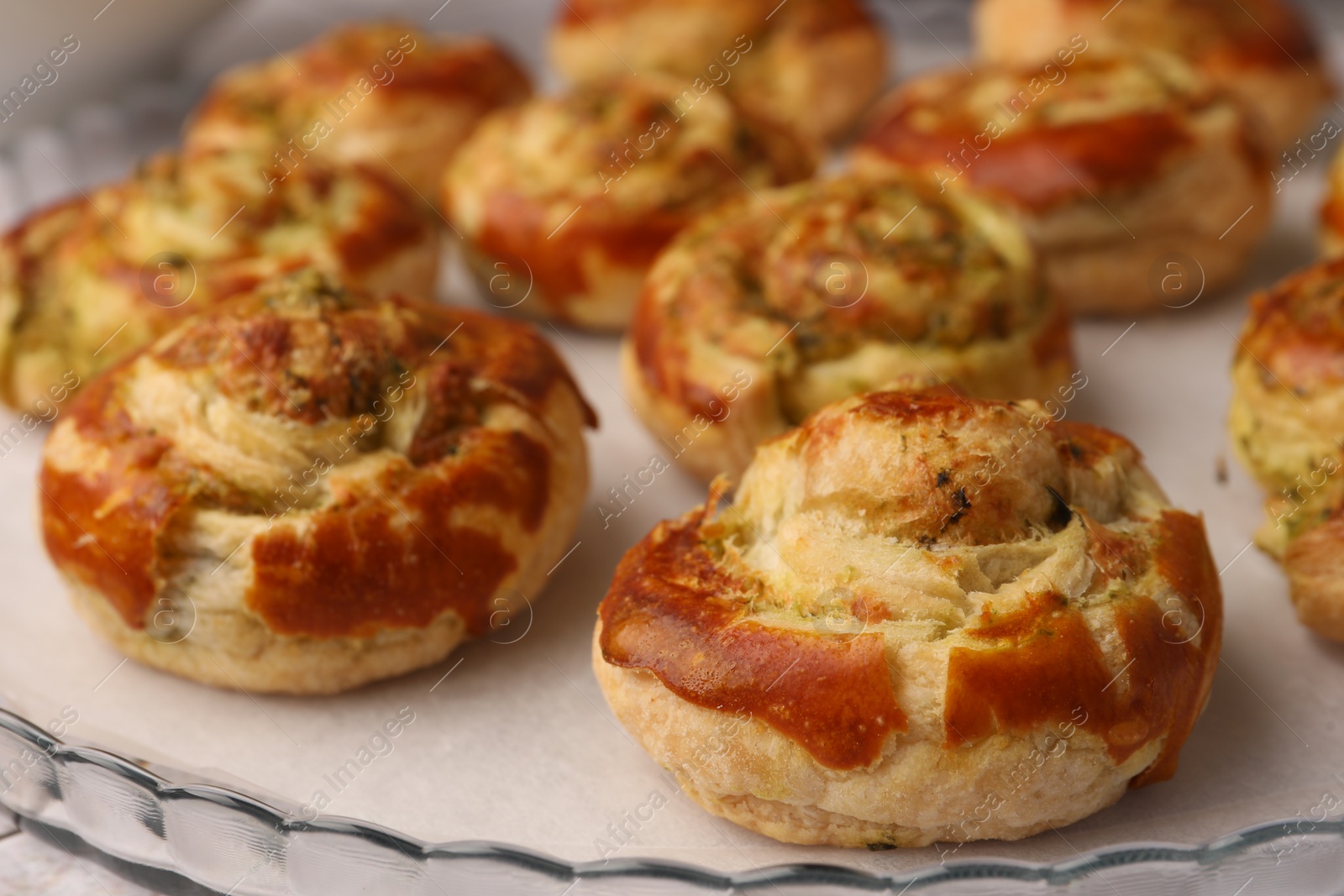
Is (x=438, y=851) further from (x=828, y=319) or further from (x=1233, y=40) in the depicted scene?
(x=1233, y=40)

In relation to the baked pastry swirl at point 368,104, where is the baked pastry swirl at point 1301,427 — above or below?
below

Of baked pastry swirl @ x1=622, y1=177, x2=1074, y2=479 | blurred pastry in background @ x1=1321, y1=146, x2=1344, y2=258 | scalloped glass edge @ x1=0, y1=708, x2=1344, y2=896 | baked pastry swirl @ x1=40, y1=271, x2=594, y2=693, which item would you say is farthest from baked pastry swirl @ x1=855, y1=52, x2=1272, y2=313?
scalloped glass edge @ x1=0, y1=708, x2=1344, y2=896

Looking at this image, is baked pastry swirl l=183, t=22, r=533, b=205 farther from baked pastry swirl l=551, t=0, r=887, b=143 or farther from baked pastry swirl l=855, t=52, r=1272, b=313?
baked pastry swirl l=855, t=52, r=1272, b=313

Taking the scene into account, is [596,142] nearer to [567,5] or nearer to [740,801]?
[567,5]

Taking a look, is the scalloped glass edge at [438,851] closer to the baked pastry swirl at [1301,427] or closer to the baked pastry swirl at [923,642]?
the baked pastry swirl at [923,642]

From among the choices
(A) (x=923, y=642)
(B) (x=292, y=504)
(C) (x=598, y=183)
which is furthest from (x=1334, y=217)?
(B) (x=292, y=504)

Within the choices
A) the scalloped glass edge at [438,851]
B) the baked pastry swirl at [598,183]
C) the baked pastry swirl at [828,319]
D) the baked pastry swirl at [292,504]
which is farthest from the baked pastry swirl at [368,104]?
the scalloped glass edge at [438,851]
